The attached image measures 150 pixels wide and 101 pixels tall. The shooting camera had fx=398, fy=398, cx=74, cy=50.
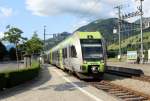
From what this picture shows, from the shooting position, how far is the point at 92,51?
2677cm

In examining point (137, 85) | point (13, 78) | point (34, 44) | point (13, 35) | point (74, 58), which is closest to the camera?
point (13, 78)

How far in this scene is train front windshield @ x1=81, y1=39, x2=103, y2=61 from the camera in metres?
26.6

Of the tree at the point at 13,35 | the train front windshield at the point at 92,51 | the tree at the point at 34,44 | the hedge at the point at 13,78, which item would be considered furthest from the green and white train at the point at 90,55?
the tree at the point at 34,44

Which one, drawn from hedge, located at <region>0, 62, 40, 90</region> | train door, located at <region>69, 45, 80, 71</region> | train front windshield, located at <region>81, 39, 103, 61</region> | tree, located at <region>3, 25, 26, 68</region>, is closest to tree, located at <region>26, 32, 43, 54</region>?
tree, located at <region>3, 25, 26, 68</region>

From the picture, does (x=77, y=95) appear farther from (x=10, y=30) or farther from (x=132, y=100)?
(x=10, y=30)

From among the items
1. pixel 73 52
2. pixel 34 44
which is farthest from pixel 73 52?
pixel 34 44

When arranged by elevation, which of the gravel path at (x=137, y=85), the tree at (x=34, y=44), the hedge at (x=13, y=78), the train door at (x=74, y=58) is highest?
the tree at (x=34, y=44)

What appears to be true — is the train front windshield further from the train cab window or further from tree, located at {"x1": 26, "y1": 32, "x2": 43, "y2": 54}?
tree, located at {"x1": 26, "y1": 32, "x2": 43, "y2": 54}

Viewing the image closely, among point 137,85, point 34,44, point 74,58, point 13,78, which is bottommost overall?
point 137,85

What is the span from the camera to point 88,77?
2762 cm

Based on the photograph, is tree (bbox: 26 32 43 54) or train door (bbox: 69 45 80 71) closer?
train door (bbox: 69 45 80 71)

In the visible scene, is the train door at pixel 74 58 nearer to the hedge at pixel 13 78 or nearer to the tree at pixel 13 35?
the hedge at pixel 13 78

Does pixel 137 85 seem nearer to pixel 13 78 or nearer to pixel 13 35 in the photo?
pixel 13 78

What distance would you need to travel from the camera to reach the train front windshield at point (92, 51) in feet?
87.1
